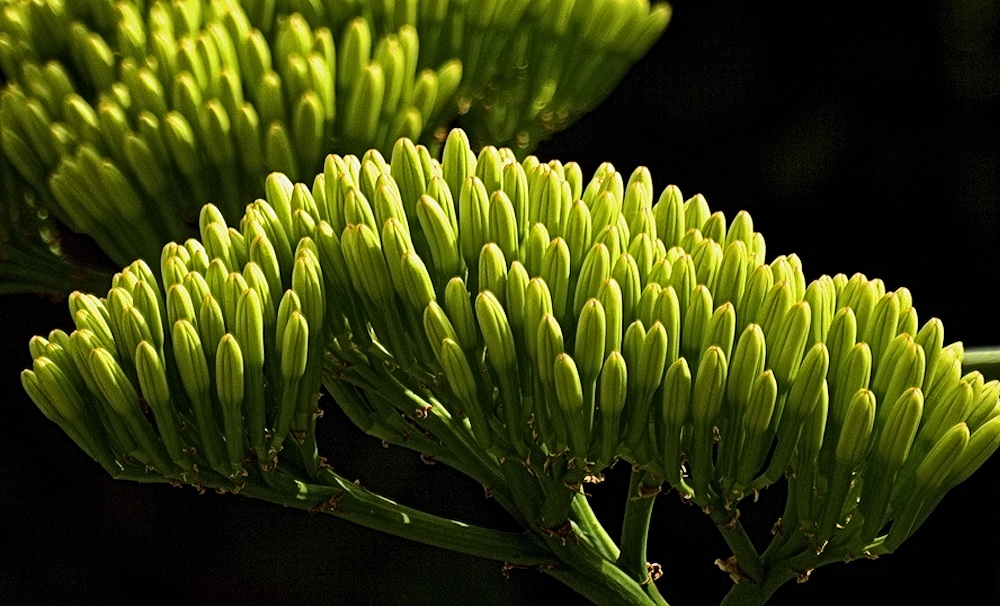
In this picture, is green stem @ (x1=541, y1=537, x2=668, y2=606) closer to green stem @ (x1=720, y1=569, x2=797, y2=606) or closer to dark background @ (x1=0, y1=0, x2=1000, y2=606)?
green stem @ (x1=720, y1=569, x2=797, y2=606)

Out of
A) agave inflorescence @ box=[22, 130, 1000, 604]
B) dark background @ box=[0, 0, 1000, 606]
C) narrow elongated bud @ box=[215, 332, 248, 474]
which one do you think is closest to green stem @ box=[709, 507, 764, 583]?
agave inflorescence @ box=[22, 130, 1000, 604]

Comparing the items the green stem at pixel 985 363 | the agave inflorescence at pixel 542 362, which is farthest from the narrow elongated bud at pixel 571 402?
the green stem at pixel 985 363

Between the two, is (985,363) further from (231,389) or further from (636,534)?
(231,389)

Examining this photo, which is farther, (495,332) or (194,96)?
(194,96)

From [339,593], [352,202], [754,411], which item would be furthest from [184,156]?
[339,593]

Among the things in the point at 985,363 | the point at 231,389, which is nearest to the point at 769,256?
the point at 985,363
